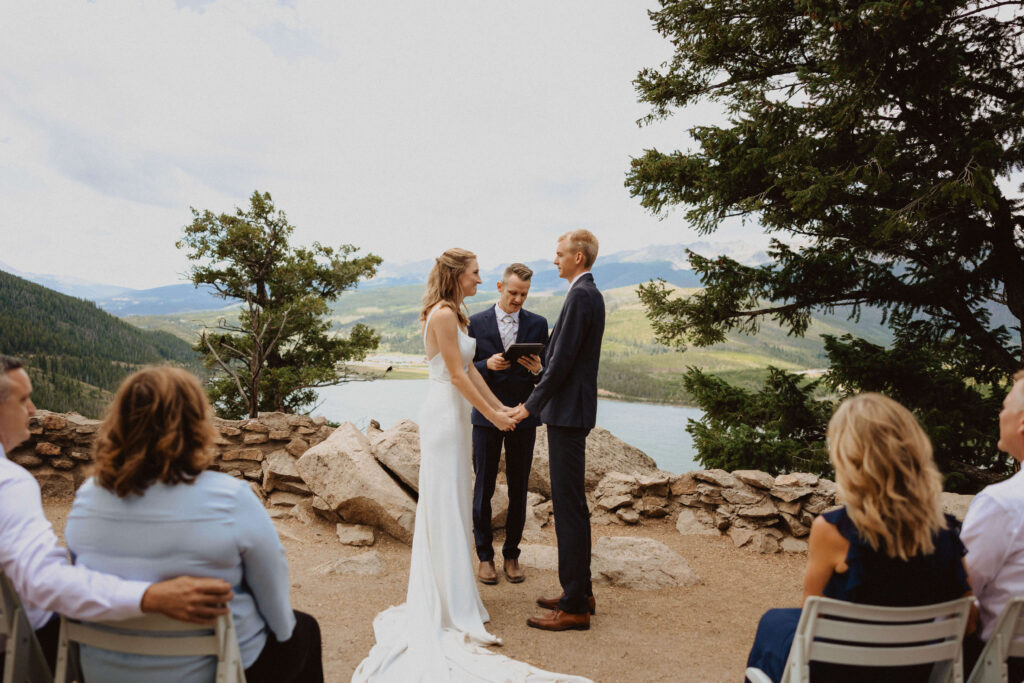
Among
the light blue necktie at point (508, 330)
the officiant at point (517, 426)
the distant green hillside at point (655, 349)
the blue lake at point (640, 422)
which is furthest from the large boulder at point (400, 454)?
the light blue necktie at point (508, 330)

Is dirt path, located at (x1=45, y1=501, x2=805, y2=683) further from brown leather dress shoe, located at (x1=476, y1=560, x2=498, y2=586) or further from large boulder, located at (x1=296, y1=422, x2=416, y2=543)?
large boulder, located at (x1=296, y1=422, x2=416, y2=543)

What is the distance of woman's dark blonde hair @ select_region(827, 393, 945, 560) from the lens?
183cm

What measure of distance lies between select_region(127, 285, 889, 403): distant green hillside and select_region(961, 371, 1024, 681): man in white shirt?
3453 mm

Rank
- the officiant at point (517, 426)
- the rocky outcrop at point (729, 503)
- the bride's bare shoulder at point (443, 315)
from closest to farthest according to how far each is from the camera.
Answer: the bride's bare shoulder at point (443, 315) < the officiant at point (517, 426) < the rocky outcrop at point (729, 503)

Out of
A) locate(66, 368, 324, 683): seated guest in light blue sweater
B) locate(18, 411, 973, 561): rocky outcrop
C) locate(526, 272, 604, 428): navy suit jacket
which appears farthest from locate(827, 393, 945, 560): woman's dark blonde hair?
locate(18, 411, 973, 561): rocky outcrop

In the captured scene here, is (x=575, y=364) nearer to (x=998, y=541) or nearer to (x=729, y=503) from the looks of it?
(x=998, y=541)

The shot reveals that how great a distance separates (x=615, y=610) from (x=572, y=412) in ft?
5.52

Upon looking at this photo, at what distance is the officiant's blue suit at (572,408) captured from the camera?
12.4ft

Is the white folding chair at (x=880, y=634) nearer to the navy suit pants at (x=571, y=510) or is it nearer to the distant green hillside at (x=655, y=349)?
the navy suit pants at (x=571, y=510)

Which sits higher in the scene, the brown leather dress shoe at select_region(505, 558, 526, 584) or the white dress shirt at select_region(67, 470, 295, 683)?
the white dress shirt at select_region(67, 470, 295, 683)

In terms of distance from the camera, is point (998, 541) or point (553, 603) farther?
point (553, 603)

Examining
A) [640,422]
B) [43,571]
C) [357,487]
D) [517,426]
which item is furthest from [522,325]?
[640,422]

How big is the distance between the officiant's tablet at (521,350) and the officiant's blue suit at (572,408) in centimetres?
60

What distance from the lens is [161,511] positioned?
1.65 meters
